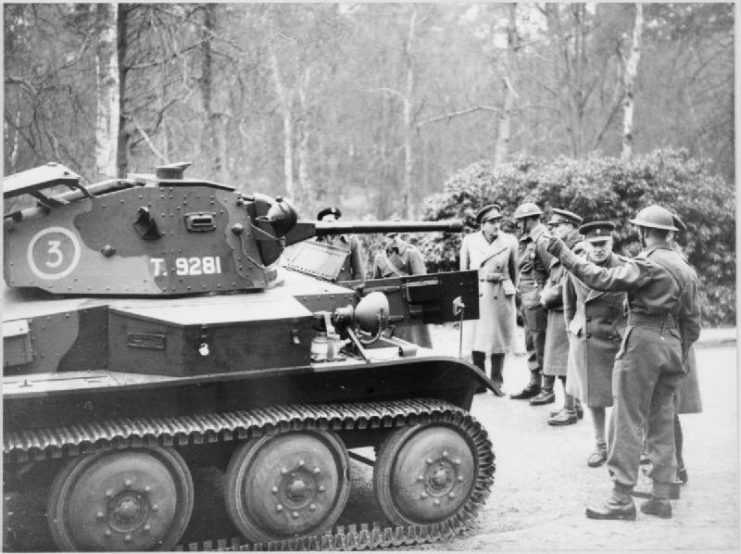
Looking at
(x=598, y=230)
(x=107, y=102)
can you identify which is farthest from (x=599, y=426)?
(x=107, y=102)

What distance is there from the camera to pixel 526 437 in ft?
29.2

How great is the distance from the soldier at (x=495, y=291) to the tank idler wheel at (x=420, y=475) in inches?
165

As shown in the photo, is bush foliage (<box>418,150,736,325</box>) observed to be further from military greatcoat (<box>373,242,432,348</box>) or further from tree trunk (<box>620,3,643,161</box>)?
military greatcoat (<box>373,242,432,348</box>)

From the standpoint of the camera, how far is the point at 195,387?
5.80 m

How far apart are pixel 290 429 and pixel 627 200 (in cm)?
1115

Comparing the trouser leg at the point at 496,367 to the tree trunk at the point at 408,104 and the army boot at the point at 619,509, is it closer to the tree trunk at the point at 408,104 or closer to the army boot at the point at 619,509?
the army boot at the point at 619,509

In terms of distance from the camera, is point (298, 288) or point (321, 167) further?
point (321, 167)

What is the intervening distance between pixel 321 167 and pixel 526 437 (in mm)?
29220

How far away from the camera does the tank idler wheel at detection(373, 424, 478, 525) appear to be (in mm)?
6371

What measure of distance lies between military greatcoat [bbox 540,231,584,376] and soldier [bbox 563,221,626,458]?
3.57ft

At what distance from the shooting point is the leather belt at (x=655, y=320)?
645 cm

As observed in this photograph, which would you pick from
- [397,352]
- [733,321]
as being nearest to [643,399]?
[397,352]

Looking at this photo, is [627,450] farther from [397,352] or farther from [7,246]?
[7,246]

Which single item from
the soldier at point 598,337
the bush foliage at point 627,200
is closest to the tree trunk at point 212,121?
the bush foliage at point 627,200
